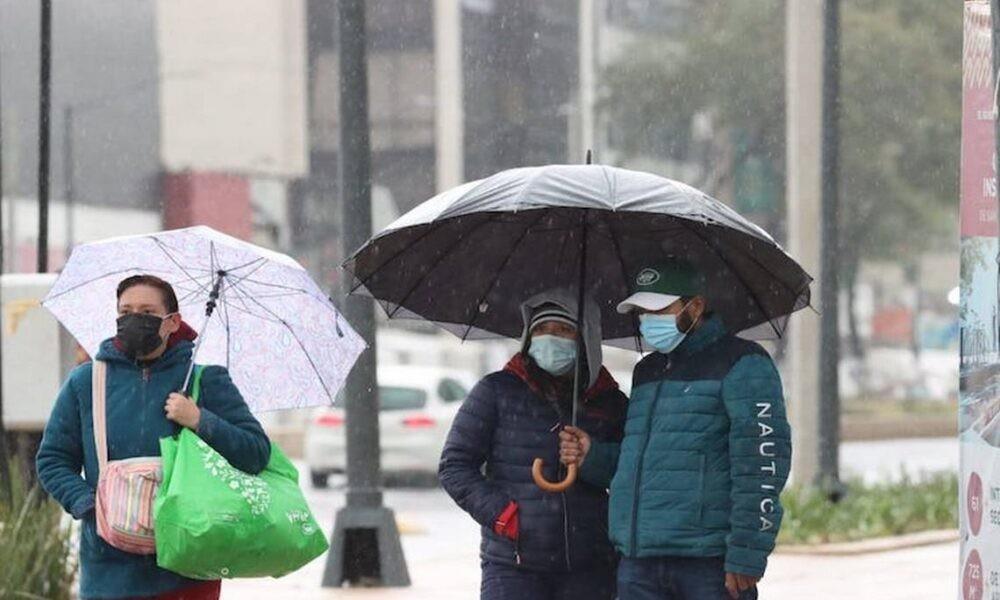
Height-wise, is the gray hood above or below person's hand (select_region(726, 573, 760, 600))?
above

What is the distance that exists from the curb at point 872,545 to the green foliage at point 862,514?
0.60ft

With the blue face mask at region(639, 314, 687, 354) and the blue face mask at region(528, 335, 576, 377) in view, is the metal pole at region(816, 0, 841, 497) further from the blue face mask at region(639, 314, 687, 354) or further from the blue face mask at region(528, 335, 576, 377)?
the blue face mask at region(639, 314, 687, 354)

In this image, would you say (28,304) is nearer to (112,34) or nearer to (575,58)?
(112,34)

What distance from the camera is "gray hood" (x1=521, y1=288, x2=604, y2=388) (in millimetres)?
6863

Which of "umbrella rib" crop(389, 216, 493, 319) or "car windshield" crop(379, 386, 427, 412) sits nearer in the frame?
"umbrella rib" crop(389, 216, 493, 319)

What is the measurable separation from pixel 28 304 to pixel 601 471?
31.8 ft

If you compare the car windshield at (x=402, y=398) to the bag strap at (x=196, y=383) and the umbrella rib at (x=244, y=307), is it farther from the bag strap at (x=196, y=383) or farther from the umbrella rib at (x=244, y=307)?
the bag strap at (x=196, y=383)

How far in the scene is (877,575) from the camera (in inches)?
546

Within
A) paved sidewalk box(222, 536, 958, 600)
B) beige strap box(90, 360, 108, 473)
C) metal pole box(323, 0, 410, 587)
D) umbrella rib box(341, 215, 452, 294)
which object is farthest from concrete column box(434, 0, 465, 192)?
beige strap box(90, 360, 108, 473)

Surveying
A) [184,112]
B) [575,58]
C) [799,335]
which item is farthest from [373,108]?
[799,335]

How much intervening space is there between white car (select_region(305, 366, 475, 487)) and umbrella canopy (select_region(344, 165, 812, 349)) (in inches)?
707

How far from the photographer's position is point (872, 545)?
51.5 ft

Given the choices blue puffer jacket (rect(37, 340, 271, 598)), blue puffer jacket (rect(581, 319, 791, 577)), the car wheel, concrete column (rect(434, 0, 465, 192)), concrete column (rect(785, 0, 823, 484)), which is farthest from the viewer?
concrete column (rect(434, 0, 465, 192))

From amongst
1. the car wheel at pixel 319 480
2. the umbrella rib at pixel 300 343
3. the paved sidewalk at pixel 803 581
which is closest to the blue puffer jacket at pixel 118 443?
the umbrella rib at pixel 300 343
